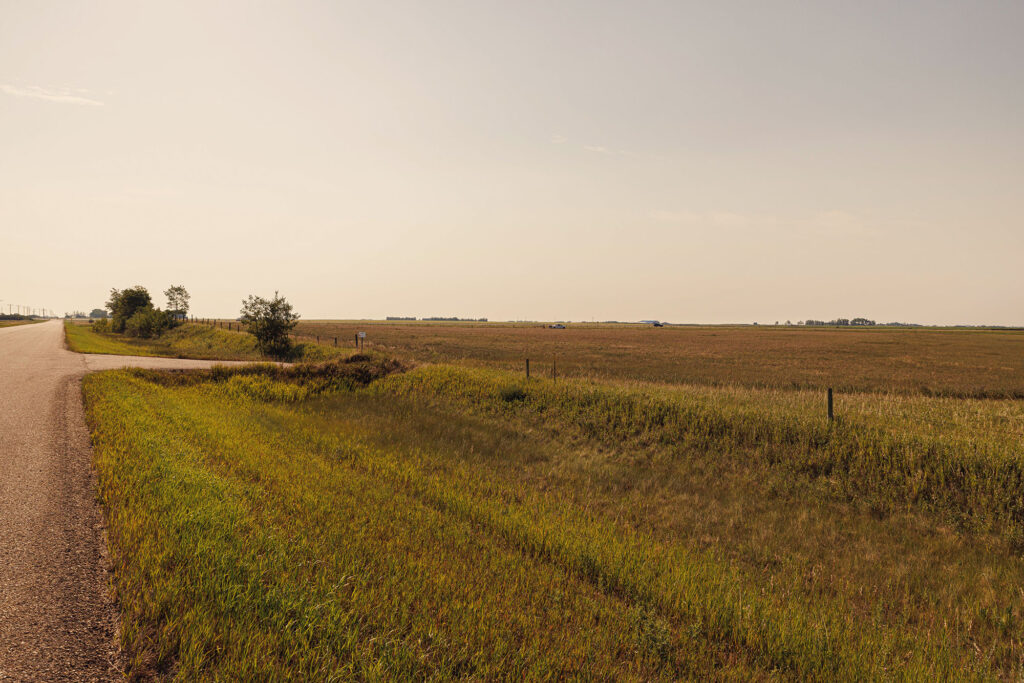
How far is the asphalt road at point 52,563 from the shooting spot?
361 centimetres

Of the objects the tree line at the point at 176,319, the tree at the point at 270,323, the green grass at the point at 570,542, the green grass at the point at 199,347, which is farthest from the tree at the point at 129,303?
the green grass at the point at 570,542

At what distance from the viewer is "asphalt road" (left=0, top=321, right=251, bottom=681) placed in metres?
3.61

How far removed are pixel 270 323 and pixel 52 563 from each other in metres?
36.9

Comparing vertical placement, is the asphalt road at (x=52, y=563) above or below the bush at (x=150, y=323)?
below

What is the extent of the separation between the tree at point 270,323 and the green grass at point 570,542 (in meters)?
22.8

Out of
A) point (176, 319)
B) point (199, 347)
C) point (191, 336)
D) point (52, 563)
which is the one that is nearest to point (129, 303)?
point (176, 319)

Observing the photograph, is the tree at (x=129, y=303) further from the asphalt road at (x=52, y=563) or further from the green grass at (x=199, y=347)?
the asphalt road at (x=52, y=563)

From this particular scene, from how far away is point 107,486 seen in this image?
7016 millimetres

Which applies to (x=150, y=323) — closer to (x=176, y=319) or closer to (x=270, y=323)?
(x=176, y=319)

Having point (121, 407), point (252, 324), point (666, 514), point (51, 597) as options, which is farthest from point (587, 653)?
point (252, 324)

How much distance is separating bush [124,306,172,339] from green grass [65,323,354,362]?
1643 millimetres

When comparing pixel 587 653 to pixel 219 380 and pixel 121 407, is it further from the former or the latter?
pixel 219 380

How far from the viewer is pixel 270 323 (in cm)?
3850

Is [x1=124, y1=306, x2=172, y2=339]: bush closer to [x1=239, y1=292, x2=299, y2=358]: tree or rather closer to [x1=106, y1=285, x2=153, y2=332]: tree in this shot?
[x1=106, y1=285, x2=153, y2=332]: tree
